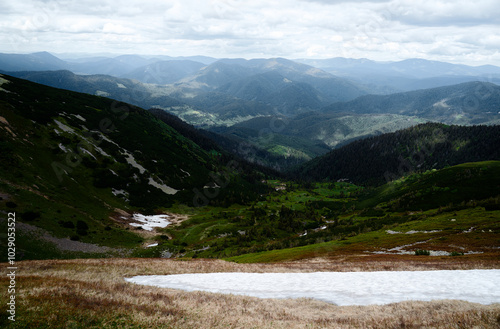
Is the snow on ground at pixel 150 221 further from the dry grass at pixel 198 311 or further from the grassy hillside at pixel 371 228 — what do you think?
the dry grass at pixel 198 311

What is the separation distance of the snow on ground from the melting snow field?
82498 mm

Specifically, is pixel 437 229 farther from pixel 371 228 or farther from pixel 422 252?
pixel 371 228

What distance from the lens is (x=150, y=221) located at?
4697 inches

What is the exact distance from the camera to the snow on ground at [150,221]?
112 m

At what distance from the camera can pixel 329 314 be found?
20.7 m

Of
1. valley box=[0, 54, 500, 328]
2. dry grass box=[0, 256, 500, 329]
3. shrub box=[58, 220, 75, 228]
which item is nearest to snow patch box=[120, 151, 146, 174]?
valley box=[0, 54, 500, 328]

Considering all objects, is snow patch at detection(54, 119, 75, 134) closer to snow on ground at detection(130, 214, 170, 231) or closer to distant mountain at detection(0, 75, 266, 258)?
distant mountain at detection(0, 75, 266, 258)

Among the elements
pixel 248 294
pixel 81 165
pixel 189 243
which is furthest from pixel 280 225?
pixel 248 294

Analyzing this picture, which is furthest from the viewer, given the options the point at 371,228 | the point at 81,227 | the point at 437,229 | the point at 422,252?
the point at 371,228

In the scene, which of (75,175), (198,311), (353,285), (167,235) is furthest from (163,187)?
(198,311)

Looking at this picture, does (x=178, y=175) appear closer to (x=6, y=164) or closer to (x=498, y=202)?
(x=6, y=164)

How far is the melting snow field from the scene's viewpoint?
2548cm

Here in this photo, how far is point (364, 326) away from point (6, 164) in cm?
11117

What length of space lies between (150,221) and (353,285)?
10684 centimetres
